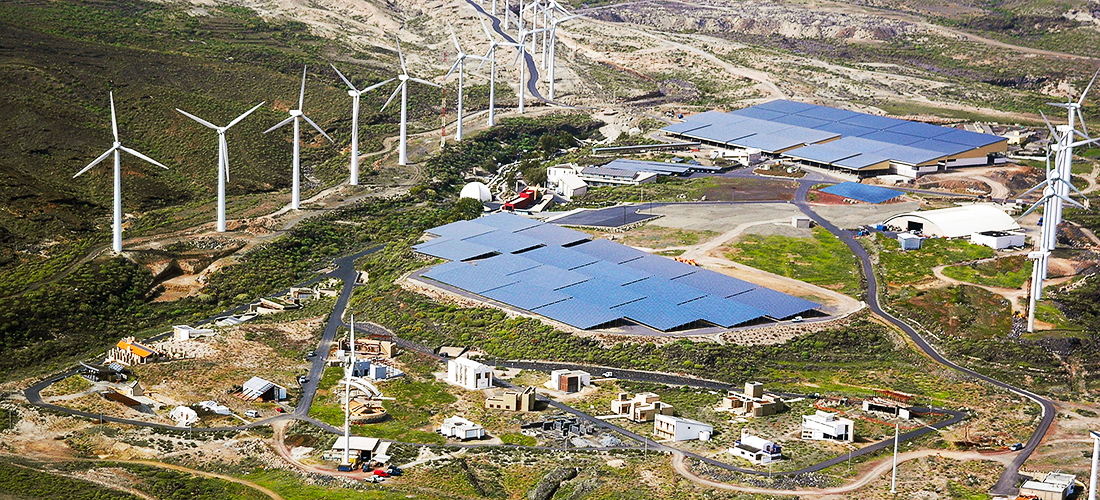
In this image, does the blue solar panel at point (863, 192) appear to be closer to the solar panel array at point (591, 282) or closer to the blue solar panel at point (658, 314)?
the solar panel array at point (591, 282)

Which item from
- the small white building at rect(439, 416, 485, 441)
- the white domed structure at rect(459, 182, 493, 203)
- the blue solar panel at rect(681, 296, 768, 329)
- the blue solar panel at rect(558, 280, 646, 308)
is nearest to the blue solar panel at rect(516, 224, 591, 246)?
the blue solar panel at rect(558, 280, 646, 308)

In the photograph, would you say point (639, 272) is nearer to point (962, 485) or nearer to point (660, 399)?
point (660, 399)

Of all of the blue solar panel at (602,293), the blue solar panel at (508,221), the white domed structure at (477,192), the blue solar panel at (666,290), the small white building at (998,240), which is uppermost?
the small white building at (998,240)

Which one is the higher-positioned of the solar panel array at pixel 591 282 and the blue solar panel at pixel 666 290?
the blue solar panel at pixel 666 290

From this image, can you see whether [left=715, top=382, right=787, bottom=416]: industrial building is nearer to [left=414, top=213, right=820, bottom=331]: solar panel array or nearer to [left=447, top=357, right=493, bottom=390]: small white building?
[left=414, top=213, right=820, bottom=331]: solar panel array

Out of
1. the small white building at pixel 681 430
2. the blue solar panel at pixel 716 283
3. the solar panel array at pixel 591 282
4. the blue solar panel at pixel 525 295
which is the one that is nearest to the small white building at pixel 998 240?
the solar panel array at pixel 591 282

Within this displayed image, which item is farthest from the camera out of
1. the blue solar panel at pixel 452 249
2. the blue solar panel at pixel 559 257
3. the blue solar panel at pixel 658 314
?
the blue solar panel at pixel 452 249
